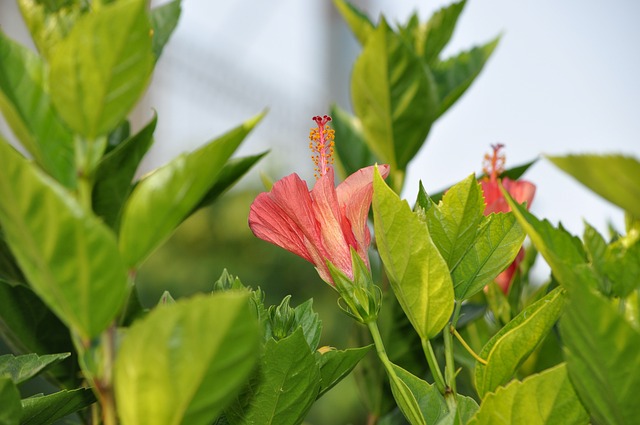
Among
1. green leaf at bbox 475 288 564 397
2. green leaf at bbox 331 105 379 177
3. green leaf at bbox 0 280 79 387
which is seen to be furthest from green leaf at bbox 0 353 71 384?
green leaf at bbox 331 105 379 177

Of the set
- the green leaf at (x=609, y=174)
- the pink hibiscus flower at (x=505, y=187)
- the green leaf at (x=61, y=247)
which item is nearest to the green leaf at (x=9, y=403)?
the green leaf at (x=61, y=247)

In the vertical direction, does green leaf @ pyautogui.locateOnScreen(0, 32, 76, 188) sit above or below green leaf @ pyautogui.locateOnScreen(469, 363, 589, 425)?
above

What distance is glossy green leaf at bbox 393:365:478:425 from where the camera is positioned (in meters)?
0.40

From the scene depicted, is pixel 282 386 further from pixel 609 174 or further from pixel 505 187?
pixel 505 187

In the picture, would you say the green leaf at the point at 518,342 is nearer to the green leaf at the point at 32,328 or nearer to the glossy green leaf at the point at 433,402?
the glossy green leaf at the point at 433,402

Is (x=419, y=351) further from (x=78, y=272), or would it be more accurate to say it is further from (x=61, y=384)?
(x=78, y=272)

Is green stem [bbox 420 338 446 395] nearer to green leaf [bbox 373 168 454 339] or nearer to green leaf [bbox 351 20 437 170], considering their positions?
green leaf [bbox 373 168 454 339]

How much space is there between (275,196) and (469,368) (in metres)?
0.32

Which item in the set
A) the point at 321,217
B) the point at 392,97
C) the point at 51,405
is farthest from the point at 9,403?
the point at 392,97

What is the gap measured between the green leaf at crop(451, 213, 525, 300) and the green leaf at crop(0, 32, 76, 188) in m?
0.22

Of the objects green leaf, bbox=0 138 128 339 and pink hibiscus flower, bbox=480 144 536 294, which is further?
pink hibiscus flower, bbox=480 144 536 294

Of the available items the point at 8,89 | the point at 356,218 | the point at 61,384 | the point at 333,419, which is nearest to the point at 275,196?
the point at 356,218

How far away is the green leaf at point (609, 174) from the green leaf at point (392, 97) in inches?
13.2

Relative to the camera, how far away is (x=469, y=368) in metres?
0.67
